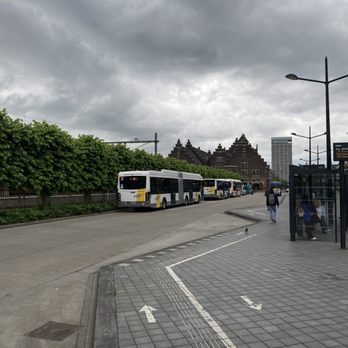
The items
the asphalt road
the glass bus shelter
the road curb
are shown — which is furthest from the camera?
the glass bus shelter

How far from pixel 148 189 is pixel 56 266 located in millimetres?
18728

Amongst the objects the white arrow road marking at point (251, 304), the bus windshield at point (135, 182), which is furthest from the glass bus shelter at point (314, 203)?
the bus windshield at point (135, 182)

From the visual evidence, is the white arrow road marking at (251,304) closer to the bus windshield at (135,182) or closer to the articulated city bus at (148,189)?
the articulated city bus at (148,189)

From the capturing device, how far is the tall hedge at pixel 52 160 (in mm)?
19094

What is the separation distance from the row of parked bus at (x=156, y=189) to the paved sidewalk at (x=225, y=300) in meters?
17.3

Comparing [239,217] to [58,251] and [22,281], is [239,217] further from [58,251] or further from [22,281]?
[22,281]

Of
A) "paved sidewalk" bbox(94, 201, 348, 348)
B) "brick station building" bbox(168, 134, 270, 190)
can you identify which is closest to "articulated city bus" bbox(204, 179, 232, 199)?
"paved sidewalk" bbox(94, 201, 348, 348)

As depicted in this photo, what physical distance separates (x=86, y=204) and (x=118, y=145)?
6.92 metres

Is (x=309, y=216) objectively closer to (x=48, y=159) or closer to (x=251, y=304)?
(x=251, y=304)

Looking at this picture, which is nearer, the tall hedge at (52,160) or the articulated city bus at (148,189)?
the tall hedge at (52,160)

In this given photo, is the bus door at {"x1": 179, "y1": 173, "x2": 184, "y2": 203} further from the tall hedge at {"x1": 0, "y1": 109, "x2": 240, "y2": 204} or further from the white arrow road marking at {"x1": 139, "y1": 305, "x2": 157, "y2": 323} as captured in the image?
the white arrow road marking at {"x1": 139, "y1": 305, "x2": 157, "y2": 323}

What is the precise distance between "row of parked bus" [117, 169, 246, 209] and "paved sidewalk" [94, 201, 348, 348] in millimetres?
17342

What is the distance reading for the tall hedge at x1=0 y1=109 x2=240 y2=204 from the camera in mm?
19094

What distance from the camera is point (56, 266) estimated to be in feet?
28.9
